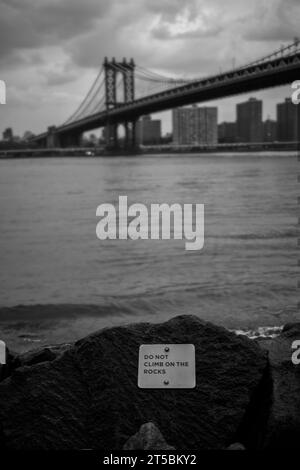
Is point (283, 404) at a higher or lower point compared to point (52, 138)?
lower

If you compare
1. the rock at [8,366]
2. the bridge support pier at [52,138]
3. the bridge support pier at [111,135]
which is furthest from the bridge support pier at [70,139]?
the rock at [8,366]

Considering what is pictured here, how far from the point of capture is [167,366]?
1.61 meters

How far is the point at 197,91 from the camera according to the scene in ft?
78.5

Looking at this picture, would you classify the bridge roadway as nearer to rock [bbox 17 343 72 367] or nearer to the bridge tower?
the bridge tower

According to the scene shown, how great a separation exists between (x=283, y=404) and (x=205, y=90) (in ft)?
74.7

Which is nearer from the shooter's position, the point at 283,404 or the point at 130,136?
the point at 283,404

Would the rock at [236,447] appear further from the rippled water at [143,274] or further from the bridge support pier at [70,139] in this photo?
the bridge support pier at [70,139]

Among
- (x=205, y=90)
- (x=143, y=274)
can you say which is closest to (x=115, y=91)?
(x=205, y=90)

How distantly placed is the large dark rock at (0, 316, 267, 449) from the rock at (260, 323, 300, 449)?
5 cm

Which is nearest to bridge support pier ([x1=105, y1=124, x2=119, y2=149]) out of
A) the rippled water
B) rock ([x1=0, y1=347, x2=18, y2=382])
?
the rippled water

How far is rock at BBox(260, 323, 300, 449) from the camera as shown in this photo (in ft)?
4.94

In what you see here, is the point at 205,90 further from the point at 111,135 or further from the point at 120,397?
the point at 120,397

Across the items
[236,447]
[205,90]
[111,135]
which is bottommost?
[236,447]

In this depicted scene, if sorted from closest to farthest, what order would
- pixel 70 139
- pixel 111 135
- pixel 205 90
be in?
pixel 205 90, pixel 70 139, pixel 111 135
